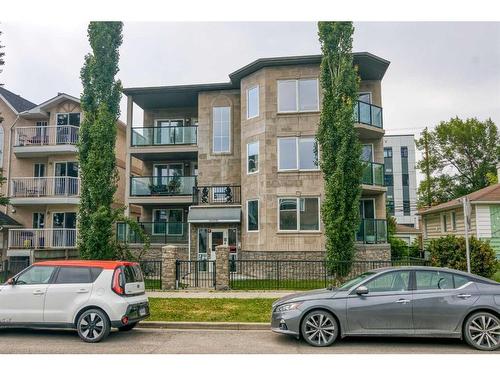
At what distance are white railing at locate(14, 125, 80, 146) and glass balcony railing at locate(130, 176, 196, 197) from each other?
5193 millimetres

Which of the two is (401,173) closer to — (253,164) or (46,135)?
(253,164)

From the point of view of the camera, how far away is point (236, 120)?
2286 cm

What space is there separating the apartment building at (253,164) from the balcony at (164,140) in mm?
57

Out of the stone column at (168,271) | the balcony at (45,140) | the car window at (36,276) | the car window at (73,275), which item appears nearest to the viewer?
the car window at (73,275)

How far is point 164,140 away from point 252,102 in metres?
5.73

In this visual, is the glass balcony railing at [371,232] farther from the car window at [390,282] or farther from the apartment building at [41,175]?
the apartment building at [41,175]

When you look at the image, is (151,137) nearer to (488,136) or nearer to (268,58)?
(268,58)

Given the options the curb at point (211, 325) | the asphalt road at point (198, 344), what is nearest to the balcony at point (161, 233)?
the curb at point (211, 325)

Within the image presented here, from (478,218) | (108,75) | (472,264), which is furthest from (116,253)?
(478,218)

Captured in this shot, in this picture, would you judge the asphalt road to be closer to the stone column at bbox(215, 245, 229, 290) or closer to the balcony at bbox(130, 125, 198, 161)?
the stone column at bbox(215, 245, 229, 290)

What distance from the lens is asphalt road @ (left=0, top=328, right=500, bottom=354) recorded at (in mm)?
7320

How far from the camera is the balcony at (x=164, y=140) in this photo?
23.1 m

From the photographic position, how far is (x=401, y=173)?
227 ft

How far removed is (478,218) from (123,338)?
63.8 feet
